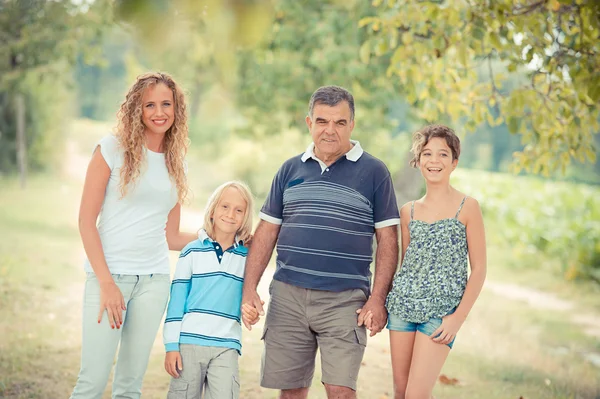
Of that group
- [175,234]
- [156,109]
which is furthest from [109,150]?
[175,234]

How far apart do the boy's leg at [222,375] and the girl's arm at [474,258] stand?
38.9 inches

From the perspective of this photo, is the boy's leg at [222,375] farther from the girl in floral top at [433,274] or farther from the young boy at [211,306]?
the girl in floral top at [433,274]

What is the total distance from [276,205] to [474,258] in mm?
931

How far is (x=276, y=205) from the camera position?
11.4 feet

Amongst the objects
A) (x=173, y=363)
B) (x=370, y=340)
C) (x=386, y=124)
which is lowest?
(x=370, y=340)

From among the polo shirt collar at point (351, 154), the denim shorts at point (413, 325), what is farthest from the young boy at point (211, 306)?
the denim shorts at point (413, 325)

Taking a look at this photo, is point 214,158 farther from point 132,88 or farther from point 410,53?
point 132,88

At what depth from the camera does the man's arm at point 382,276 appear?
10.7 ft

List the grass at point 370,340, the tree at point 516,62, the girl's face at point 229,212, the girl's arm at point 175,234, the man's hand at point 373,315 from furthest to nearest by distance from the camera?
1. the grass at point 370,340
2. the tree at point 516,62
3. the girl's arm at point 175,234
4. the girl's face at point 229,212
5. the man's hand at point 373,315

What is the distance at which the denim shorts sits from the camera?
315cm

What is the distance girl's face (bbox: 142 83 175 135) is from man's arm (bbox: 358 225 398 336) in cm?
105

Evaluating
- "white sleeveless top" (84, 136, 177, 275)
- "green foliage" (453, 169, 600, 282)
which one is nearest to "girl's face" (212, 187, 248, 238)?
"white sleeveless top" (84, 136, 177, 275)

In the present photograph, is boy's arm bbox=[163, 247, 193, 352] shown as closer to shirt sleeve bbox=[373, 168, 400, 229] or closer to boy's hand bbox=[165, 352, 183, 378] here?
boy's hand bbox=[165, 352, 183, 378]

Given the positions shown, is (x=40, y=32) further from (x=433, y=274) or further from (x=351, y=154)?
(x=433, y=274)
